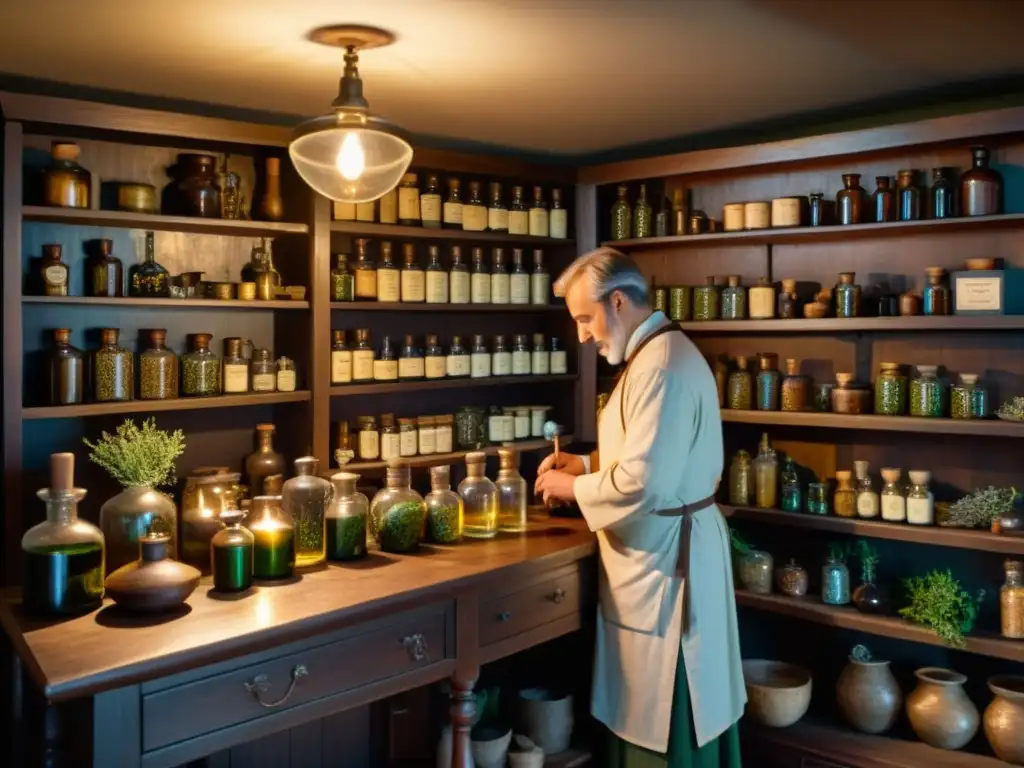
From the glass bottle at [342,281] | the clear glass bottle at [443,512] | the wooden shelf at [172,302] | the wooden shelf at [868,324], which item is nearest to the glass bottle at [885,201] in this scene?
the wooden shelf at [868,324]

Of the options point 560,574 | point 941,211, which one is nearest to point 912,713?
point 560,574

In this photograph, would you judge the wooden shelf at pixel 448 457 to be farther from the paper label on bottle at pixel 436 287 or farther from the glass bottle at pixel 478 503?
the paper label on bottle at pixel 436 287

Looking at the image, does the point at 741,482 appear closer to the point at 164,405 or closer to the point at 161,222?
the point at 164,405

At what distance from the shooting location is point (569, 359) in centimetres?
359

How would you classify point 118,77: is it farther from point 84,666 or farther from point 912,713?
point 912,713

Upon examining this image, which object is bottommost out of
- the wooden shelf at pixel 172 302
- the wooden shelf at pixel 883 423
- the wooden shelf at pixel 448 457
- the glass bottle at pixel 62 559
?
the glass bottle at pixel 62 559

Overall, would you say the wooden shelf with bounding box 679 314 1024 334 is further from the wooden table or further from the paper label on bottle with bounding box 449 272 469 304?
the wooden table

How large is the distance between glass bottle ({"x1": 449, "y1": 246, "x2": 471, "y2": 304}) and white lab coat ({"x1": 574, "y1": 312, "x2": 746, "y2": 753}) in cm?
88

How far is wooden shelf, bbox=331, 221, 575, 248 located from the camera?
2.98 m

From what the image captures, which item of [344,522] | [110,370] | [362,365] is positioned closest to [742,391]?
[362,365]

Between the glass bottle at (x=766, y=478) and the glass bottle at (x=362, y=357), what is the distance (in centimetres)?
128

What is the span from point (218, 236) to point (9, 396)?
2.63 ft

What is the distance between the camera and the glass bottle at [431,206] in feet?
10.4

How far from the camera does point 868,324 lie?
287 centimetres
